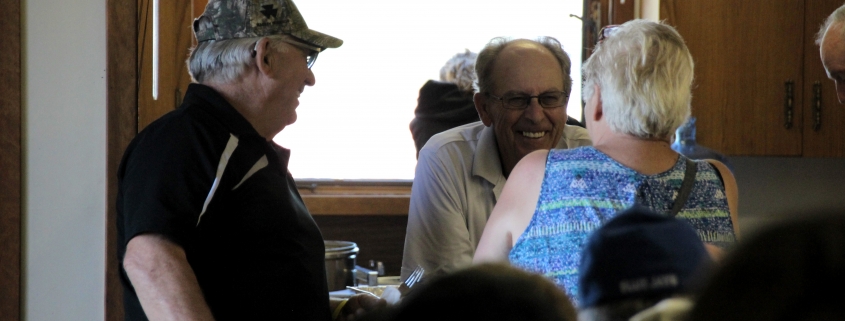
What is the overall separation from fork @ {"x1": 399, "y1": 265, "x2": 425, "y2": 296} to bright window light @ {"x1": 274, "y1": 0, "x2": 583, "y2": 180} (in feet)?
4.70

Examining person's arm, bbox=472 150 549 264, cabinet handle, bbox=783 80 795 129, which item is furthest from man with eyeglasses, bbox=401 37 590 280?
cabinet handle, bbox=783 80 795 129

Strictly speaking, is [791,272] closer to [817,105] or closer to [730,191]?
[730,191]

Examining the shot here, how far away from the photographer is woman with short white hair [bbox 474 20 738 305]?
1.19 meters

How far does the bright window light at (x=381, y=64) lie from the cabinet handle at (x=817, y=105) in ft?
2.90

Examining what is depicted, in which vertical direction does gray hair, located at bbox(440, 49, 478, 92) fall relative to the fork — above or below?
above

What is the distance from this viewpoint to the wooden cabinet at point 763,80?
9.95ft

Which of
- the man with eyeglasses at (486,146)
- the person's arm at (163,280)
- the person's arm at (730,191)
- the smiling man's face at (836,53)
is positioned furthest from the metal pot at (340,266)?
the smiling man's face at (836,53)

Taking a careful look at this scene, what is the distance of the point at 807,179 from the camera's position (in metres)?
3.45

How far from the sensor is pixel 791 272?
1.16 ft

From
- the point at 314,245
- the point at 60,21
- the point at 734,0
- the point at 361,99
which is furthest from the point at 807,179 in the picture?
the point at 60,21

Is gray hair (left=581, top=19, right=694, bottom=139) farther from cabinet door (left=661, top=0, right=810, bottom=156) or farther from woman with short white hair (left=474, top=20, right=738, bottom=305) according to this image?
cabinet door (left=661, top=0, right=810, bottom=156)

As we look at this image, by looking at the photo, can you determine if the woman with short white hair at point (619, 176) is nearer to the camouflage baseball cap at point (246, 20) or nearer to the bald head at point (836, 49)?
the camouflage baseball cap at point (246, 20)

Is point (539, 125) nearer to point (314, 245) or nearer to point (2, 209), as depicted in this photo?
point (314, 245)

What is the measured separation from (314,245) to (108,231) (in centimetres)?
104
